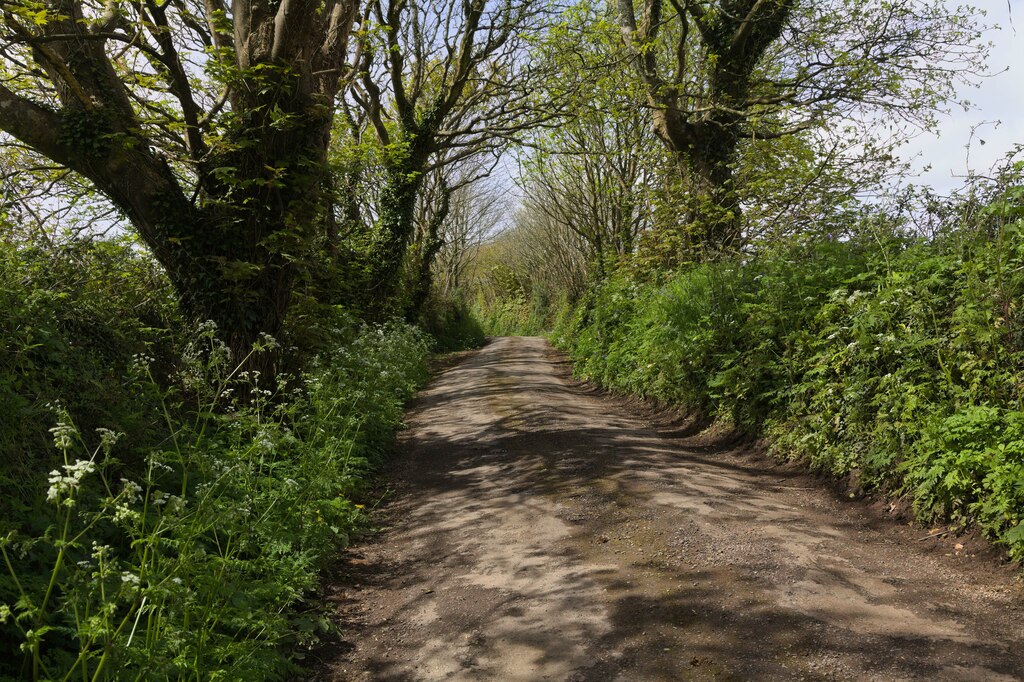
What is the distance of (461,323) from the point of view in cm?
3412

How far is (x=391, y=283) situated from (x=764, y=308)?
37.1ft

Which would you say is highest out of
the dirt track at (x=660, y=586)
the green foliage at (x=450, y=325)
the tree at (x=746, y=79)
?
the tree at (x=746, y=79)

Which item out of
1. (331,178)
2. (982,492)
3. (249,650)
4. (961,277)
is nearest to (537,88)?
(331,178)

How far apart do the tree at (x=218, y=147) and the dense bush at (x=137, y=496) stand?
31.2 inches

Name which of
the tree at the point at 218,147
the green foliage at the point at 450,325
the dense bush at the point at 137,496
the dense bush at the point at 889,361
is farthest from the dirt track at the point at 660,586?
the green foliage at the point at 450,325

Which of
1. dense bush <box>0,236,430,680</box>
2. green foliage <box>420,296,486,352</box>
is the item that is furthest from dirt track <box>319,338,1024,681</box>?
green foliage <box>420,296,486,352</box>

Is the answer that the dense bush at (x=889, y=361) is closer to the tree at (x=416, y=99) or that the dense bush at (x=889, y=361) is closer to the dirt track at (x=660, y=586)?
the dirt track at (x=660, y=586)

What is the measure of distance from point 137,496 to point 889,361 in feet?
19.2

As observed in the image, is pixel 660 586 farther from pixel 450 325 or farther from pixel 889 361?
pixel 450 325

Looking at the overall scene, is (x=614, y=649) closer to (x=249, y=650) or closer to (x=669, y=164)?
(x=249, y=650)

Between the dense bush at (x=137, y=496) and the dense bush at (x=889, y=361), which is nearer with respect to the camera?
the dense bush at (x=137, y=496)

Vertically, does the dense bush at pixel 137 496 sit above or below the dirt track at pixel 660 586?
above

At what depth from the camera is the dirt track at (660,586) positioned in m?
3.46

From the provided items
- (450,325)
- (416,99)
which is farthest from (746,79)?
(450,325)
